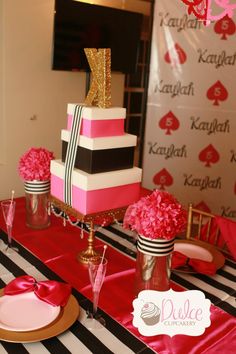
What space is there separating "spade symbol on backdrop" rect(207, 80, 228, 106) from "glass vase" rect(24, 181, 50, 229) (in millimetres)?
1958

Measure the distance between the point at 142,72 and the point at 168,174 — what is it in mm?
1298

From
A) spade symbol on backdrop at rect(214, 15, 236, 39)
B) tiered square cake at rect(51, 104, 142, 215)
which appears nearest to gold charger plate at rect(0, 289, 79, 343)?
tiered square cake at rect(51, 104, 142, 215)

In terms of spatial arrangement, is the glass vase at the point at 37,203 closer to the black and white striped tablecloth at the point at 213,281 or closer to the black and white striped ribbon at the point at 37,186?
the black and white striped ribbon at the point at 37,186

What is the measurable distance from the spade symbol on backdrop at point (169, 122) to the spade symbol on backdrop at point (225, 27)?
2.39ft

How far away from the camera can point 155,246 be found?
1.12 meters

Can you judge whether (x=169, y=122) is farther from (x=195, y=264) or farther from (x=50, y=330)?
(x=50, y=330)

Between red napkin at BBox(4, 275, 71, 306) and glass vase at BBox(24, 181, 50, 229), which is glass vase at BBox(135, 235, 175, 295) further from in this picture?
glass vase at BBox(24, 181, 50, 229)

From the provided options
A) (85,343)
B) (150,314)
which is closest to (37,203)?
(85,343)

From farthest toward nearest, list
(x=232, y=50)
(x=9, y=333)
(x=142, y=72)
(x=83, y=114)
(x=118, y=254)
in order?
(x=142, y=72)
(x=232, y=50)
(x=118, y=254)
(x=83, y=114)
(x=9, y=333)

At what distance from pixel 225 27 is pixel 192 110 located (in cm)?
68

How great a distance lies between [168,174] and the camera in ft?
10.8

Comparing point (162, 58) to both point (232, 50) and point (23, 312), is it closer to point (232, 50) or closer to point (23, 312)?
point (232, 50)

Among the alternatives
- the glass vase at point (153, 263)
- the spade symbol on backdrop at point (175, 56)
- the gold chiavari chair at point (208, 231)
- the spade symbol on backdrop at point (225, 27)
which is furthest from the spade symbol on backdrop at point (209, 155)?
the glass vase at point (153, 263)

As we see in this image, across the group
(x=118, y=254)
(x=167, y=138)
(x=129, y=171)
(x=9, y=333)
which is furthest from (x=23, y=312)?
(x=167, y=138)
